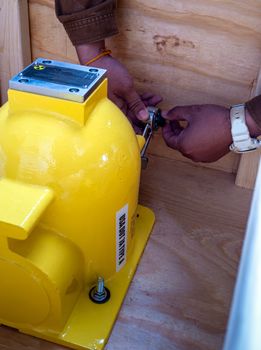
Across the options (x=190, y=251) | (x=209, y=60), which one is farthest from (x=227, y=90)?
(x=190, y=251)

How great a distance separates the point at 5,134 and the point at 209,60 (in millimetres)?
409

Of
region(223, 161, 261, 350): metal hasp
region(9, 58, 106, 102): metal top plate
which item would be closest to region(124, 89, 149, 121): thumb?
region(9, 58, 106, 102): metal top plate

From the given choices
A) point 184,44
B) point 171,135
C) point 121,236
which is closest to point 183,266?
point 121,236

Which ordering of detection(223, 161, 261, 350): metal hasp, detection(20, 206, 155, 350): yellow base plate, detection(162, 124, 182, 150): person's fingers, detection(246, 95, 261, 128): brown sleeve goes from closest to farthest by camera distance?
detection(223, 161, 261, 350): metal hasp < detection(20, 206, 155, 350): yellow base plate < detection(246, 95, 261, 128): brown sleeve < detection(162, 124, 182, 150): person's fingers

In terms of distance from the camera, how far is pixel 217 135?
75cm

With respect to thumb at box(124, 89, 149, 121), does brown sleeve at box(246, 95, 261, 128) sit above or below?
above

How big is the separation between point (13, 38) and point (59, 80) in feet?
Answer: 1.24

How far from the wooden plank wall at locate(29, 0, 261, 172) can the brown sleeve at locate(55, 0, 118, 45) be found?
0.18ft

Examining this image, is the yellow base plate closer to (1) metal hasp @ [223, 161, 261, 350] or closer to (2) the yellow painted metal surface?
(2) the yellow painted metal surface

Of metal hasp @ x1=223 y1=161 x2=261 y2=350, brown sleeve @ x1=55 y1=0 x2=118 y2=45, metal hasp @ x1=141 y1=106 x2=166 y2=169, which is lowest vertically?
metal hasp @ x1=141 y1=106 x2=166 y2=169

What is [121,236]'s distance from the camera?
61 centimetres

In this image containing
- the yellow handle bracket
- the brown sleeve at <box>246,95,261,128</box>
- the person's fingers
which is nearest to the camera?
the yellow handle bracket

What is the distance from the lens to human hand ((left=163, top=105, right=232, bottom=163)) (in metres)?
0.75

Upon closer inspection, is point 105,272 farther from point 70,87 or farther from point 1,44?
point 1,44
